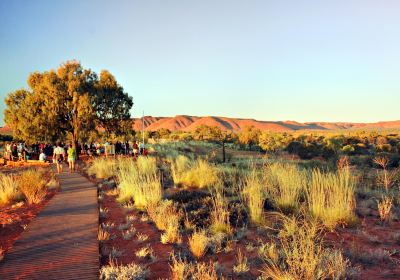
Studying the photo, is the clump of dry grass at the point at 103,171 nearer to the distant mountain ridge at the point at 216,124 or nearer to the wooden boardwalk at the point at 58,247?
the wooden boardwalk at the point at 58,247

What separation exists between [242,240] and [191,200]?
3780 mm

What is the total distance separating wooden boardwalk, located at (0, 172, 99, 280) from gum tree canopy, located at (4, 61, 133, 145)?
17.9 m

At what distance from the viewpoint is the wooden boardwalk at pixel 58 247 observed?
5164mm

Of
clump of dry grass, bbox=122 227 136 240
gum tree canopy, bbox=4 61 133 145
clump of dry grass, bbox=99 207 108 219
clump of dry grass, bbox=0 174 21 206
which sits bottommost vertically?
clump of dry grass, bbox=122 227 136 240

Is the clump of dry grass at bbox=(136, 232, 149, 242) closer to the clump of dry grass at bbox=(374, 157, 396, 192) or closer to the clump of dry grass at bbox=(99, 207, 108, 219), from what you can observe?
the clump of dry grass at bbox=(99, 207, 108, 219)

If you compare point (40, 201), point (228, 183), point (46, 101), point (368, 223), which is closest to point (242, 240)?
point (368, 223)

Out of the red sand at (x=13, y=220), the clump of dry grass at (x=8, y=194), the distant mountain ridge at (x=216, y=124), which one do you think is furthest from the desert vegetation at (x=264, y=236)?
the distant mountain ridge at (x=216, y=124)

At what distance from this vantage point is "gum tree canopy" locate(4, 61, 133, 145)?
25.8 metres

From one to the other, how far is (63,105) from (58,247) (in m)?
22.8

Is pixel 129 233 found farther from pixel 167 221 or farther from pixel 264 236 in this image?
pixel 264 236

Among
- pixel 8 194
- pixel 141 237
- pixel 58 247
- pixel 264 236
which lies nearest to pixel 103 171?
pixel 8 194

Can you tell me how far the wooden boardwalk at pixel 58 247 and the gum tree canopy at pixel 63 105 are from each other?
58.6 feet

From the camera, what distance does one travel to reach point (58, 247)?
6.25 metres

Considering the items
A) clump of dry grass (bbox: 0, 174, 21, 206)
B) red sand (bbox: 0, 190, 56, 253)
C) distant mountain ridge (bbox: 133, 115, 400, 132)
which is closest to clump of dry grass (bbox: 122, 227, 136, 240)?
red sand (bbox: 0, 190, 56, 253)
